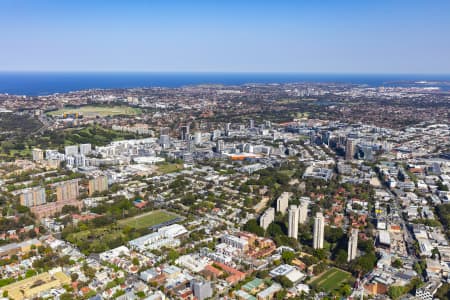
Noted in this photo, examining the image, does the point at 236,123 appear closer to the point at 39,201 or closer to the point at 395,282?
the point at 39,201

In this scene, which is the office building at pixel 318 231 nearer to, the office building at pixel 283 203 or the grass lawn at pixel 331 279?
the grass lawn at pixel 331 279

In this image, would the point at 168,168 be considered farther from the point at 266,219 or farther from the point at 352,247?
the point at 352,247

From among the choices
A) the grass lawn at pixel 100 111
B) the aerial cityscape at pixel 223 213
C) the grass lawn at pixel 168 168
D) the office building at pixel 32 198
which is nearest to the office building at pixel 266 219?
the aerial cityscape at pixel 223 213

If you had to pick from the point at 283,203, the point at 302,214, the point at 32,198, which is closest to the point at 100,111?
the point at 32,198

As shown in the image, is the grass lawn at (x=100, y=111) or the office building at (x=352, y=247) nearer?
the office building at (x=352, y=247)

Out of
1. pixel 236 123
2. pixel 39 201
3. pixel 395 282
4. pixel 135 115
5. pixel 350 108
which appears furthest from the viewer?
pixel 350 108

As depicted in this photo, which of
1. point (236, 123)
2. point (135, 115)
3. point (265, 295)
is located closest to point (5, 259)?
point (265, 295)
